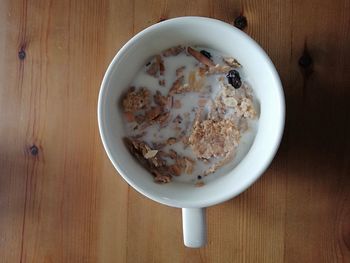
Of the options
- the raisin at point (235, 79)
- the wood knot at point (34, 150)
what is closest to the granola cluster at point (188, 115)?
the raisin at point (235, 79)

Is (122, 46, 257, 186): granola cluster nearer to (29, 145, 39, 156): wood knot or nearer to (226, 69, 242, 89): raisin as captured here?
(226, 69, 242, 89): raisin

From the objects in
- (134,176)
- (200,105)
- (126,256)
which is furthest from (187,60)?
(126,256)

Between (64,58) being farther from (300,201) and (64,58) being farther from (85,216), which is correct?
(300,201)

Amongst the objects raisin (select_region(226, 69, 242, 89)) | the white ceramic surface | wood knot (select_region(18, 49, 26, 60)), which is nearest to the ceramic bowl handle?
the white ceramic surface

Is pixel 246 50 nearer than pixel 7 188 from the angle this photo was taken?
Yes

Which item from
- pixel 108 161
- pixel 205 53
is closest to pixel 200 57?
pixel 205 53

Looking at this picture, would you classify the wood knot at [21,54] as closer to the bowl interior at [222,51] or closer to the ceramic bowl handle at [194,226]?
the bowl interior at [222,51]

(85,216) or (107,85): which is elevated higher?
(107,85)
